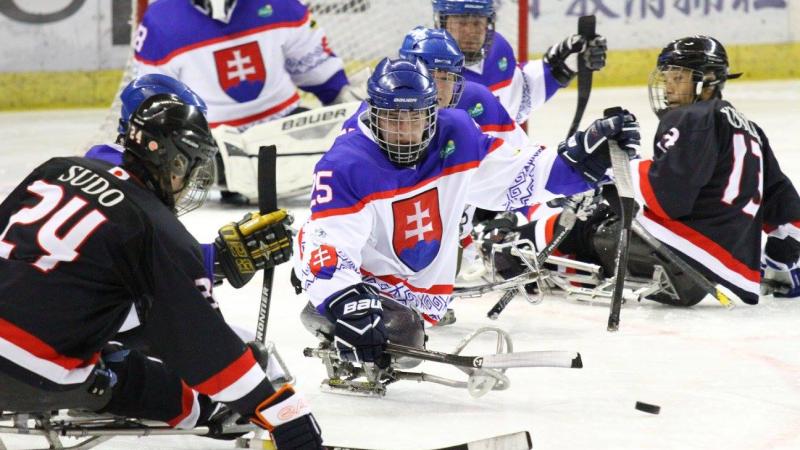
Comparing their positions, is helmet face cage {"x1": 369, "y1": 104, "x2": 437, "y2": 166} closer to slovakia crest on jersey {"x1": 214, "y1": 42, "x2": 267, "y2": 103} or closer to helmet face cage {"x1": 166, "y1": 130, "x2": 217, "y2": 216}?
helmet face cage {"x1": 166, "y1": 130, "x2": 217, "y2": 216}

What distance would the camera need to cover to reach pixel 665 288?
4449 millimetres

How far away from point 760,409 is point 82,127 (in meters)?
6.09

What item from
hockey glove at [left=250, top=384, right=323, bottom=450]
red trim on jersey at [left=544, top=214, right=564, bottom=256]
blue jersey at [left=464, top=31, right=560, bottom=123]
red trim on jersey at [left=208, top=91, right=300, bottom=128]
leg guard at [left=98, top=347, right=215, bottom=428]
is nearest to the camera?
→ hockey glove at [left=250, top=384, right=323, bottom=450]

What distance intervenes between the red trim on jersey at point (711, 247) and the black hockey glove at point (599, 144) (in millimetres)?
834

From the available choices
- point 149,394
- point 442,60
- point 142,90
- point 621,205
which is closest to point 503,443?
point 149,394

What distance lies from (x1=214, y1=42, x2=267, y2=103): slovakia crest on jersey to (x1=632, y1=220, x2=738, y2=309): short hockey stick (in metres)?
2.47

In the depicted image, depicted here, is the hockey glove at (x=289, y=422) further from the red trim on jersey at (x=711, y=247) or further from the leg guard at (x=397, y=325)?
the red trim on jersey at (x=711, y=247)

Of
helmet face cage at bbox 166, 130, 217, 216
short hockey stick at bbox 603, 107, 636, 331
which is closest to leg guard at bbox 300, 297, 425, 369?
short hockey stick at bbox 603, 107, 636, 331

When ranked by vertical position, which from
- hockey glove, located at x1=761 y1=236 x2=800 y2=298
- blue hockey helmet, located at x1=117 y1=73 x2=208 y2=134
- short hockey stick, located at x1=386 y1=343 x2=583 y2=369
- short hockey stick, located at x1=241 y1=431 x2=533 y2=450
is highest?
blue hockey helmet, located at x1=117 y1=73 x2=208 y2=134

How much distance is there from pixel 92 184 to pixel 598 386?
157 cm

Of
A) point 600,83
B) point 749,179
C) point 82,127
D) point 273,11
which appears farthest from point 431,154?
point 600,83

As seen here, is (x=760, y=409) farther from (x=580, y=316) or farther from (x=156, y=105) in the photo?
(x=156, y=105)

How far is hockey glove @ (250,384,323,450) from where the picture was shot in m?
2.40

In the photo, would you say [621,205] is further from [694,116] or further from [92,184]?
[92,184]
